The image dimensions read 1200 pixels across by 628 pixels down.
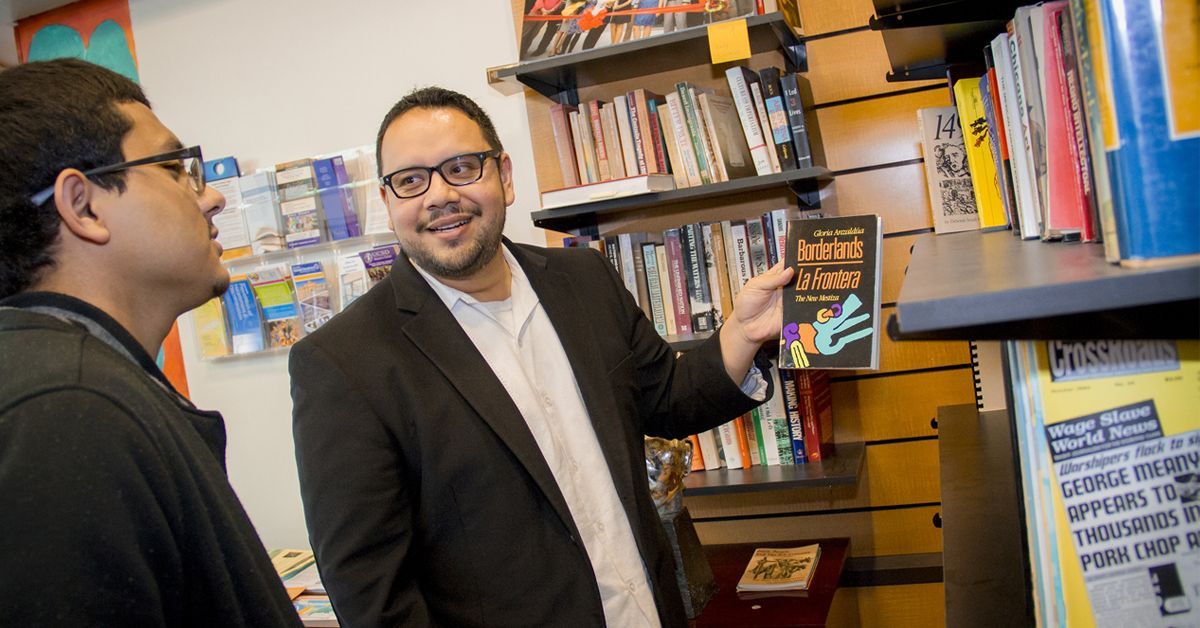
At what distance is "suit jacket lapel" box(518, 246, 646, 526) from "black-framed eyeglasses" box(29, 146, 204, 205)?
0.82 metres

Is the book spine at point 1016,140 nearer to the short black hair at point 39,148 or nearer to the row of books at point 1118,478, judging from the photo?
the row of books at point 1118,478

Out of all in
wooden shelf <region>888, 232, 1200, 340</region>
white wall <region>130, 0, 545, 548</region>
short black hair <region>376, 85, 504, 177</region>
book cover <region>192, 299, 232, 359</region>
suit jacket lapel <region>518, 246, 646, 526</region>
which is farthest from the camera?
book cover <region>192, 299, 232, 359</region>

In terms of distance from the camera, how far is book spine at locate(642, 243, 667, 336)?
8.77 ft

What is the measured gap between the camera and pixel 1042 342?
79 cm

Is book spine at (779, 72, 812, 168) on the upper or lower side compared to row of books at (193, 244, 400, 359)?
upper

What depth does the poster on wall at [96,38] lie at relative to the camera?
357cm

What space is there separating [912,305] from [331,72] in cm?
303

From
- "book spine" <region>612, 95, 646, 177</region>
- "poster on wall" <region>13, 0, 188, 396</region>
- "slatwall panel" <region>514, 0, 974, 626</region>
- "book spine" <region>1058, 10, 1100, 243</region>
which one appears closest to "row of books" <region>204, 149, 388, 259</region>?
"poster on wall" <region>13, 0, 188, 396</region>

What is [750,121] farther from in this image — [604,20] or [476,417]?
[476,417]

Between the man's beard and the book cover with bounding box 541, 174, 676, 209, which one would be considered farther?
the book cover with bounding box 541, 174, 676, 209

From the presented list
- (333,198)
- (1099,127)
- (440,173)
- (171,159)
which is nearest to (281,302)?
(333,198)

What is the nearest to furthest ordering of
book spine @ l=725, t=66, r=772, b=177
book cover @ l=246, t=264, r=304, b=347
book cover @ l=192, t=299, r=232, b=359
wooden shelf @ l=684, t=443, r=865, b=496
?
wooden shelf @ l=684, t=443, r=865, b=496 → book spine @ l=725, t=66, r=772, b=177 → book cover @ l=246, t=264, r=304, b=347 → book cover @ l=192, t=299, r=232, b=359

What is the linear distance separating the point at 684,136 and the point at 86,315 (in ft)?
5.83

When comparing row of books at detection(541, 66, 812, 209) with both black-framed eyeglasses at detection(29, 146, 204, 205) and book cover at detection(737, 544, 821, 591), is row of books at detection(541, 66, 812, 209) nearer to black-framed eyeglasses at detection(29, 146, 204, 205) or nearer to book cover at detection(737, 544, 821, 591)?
book cover at detection(737, 544, 821, 591)
